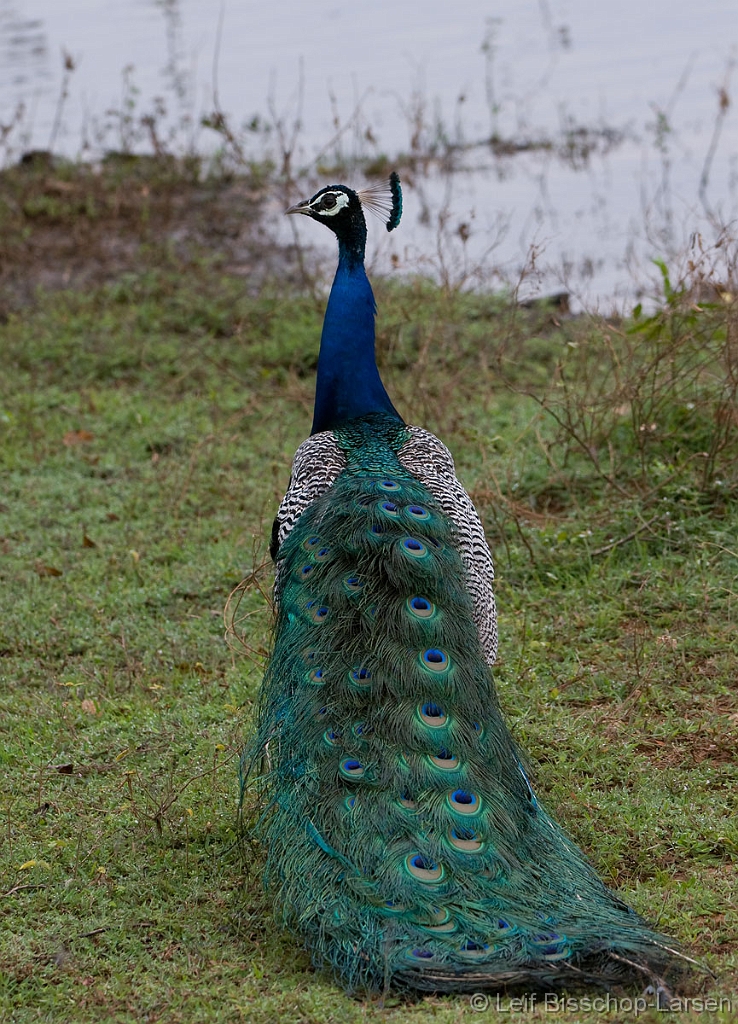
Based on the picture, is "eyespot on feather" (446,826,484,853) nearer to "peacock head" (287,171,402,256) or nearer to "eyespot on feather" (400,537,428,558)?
"eyespot on feather" (400,537,428,558)

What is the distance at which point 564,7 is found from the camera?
49.0 ft

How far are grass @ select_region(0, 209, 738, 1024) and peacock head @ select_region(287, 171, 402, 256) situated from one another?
1180 mm

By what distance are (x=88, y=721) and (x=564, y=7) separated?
1287cm

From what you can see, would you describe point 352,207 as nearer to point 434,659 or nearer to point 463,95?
point 434,659

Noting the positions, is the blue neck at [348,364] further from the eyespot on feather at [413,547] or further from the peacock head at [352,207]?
the eyespot on feather at [413,547]

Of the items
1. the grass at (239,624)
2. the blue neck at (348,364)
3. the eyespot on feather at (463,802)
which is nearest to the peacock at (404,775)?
the eyespot on feather at (463,802)

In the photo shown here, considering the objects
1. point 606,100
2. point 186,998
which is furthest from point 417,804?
point 606,100

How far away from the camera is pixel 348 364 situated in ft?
14.4

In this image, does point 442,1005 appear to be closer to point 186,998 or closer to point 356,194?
point 186,998

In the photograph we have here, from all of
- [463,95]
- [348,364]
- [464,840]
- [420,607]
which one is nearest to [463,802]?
[464,840]

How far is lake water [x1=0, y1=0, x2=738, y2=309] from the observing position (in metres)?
10.0

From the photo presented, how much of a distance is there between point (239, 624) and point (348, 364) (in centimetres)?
126

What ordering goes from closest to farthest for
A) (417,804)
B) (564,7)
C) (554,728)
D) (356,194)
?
(417,804) < (554,728) < (356,194) < (564,7)

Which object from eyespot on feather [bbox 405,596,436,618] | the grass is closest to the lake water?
the grass
